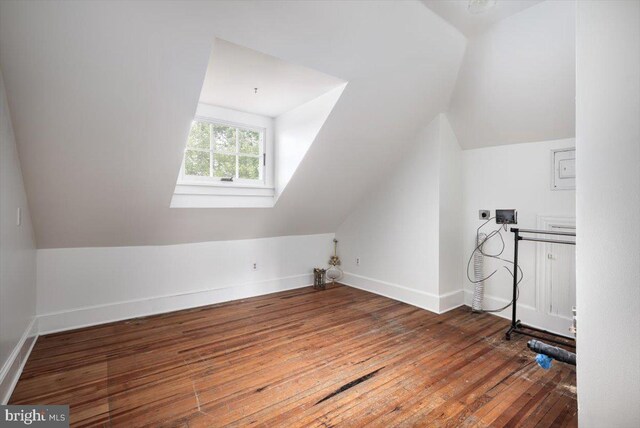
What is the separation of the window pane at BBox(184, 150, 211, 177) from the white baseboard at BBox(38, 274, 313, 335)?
1.39m

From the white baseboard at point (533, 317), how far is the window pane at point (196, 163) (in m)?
3.37

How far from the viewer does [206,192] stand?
3291mm

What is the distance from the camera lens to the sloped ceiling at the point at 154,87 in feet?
5.80

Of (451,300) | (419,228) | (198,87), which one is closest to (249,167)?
(198,87)

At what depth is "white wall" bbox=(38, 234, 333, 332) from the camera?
9.70 feet

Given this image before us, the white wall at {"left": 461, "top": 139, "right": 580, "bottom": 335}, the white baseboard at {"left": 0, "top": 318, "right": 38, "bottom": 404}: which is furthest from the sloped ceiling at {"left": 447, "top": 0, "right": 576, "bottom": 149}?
the white baseboard at {"left": 0, "top": 318, "right": 38, "bottom": 404}

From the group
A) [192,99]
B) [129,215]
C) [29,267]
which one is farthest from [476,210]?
[29,267]

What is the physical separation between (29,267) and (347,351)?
274 centimetres

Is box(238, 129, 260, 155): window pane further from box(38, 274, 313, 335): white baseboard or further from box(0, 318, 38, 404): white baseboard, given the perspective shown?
box(0, 318, 38, 404): white baseboard

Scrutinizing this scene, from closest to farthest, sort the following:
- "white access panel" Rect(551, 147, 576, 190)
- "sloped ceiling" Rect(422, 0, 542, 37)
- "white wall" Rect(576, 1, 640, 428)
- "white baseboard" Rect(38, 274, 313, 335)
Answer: "white wall" Rect(576, 1, 640, 428)
"sloped ceiling" Rect(422, 0, 542, 37)
"white access panel" Rect(551, 147, 576, 190)
"white baseboard" Rect(38, 274, 313, 335)

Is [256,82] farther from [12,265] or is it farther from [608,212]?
[608,212]

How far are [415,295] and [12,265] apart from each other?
11.9 ft

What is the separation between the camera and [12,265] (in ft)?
6.88

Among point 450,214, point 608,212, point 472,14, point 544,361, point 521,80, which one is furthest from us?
point 450,214
